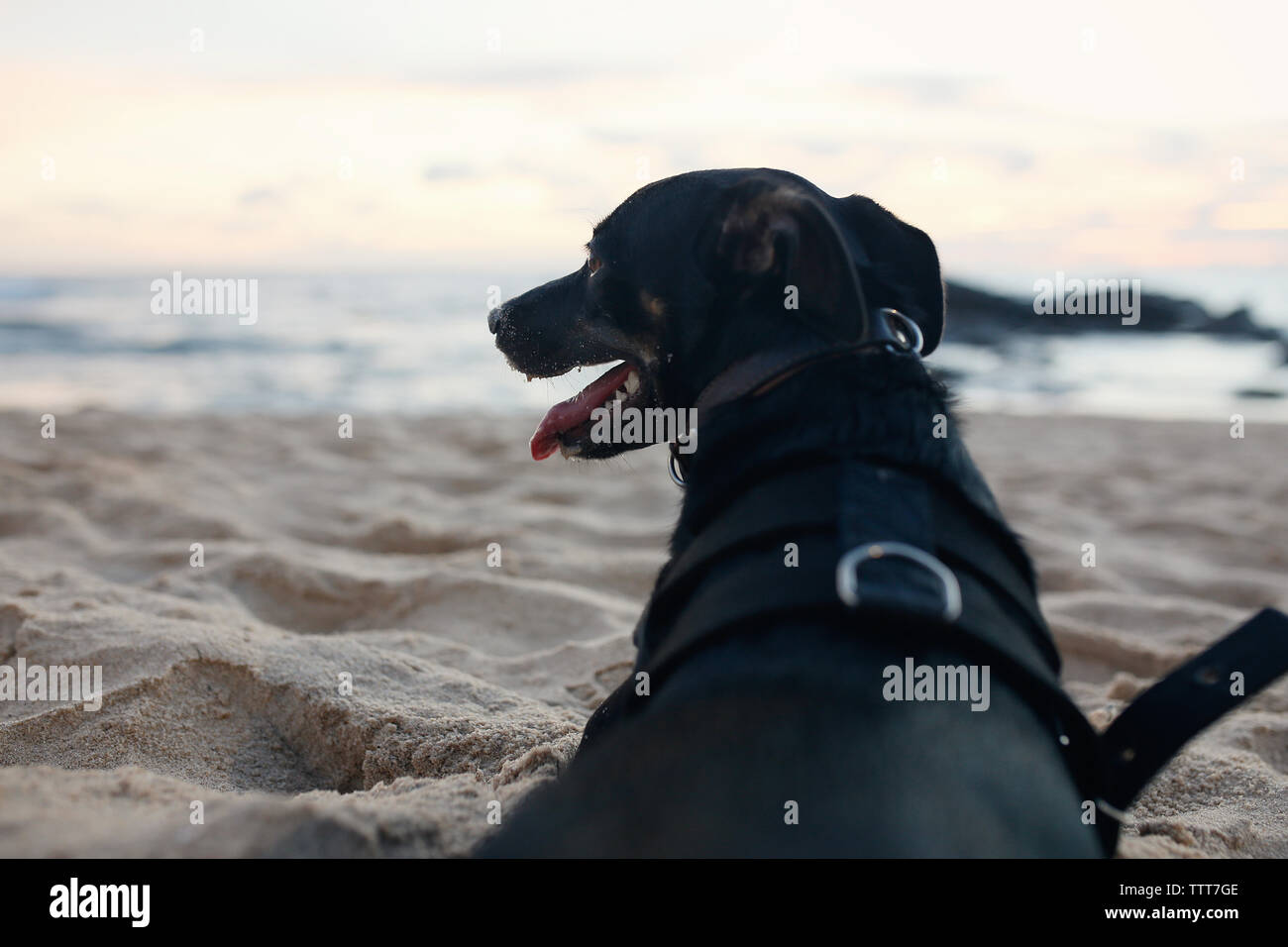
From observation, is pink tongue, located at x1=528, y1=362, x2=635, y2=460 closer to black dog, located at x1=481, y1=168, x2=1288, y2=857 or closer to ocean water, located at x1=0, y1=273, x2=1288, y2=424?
black dog, located at x1=481, y1=168, x2=1288, y2=857

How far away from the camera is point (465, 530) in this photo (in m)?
5.09

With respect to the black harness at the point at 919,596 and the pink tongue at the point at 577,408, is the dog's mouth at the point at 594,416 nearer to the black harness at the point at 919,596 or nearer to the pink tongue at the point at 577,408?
the pink tongue at the point at 577,408

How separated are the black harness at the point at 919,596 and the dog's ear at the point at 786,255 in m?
0.36

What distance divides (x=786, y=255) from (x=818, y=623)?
90 centimetres

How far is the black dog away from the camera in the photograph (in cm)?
133

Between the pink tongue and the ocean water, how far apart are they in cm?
670

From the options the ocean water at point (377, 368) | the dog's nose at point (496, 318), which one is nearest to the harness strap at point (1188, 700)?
the dog's nose at point (496, 318)

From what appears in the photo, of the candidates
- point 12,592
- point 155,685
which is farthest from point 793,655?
point 12,592

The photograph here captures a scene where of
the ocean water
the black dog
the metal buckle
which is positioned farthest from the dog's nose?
the ocean water

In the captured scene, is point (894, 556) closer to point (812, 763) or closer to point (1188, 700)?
point (812, 763)

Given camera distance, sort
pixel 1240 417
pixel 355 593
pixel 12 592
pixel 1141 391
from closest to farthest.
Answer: pixel 12 592 < pixel 355 593 < pixel 1240 417 < pixel 1141 391
